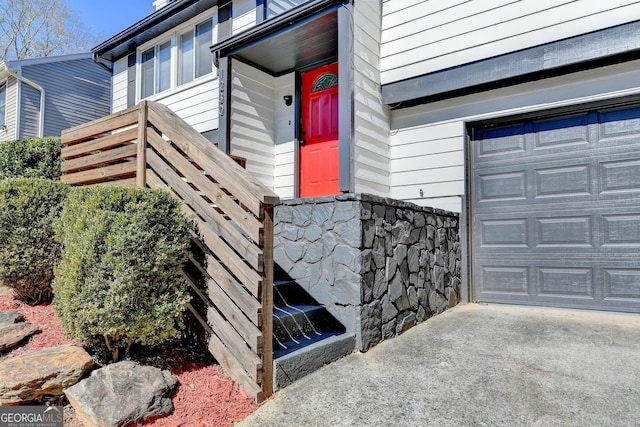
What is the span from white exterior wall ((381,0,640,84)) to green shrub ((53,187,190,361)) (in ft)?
12.2

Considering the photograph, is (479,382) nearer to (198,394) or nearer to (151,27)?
(198,394)

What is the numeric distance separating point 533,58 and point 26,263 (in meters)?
5.21

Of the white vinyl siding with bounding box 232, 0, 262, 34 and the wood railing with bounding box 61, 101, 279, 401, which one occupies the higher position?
the white vinyl siding with bounding box 232, 0, 262, 34

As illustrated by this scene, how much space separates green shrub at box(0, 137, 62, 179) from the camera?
676 centimetres

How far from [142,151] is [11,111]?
1213cm

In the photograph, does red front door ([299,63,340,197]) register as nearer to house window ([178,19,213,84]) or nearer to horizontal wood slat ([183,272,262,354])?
house window ([178,19,213,84])

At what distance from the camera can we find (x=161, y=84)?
7477 mm

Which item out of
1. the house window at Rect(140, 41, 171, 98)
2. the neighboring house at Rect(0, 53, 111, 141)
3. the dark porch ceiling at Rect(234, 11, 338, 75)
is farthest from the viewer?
the neighboring house at Rect(0, 53, 111, 141)

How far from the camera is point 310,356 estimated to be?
8.74ft

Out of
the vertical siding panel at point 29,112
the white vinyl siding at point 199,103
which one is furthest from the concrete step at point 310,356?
the vertical siding panel at point 29,112

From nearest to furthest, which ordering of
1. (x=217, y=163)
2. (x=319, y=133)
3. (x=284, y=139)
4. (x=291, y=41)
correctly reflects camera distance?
(x=217, y=163), (x=291, y=41), (x=319, y=133), (x=284, y=139)

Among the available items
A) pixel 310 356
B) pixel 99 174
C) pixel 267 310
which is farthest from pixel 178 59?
pixel 310 356

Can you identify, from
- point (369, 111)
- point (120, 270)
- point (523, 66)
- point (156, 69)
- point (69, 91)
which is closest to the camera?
point (120, 270)

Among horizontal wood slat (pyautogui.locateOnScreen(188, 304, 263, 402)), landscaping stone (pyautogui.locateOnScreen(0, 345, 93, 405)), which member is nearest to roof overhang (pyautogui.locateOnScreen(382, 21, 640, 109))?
horizontal wood slat (pyautogui.locateOnScreen(188, 304, 263, 402))
